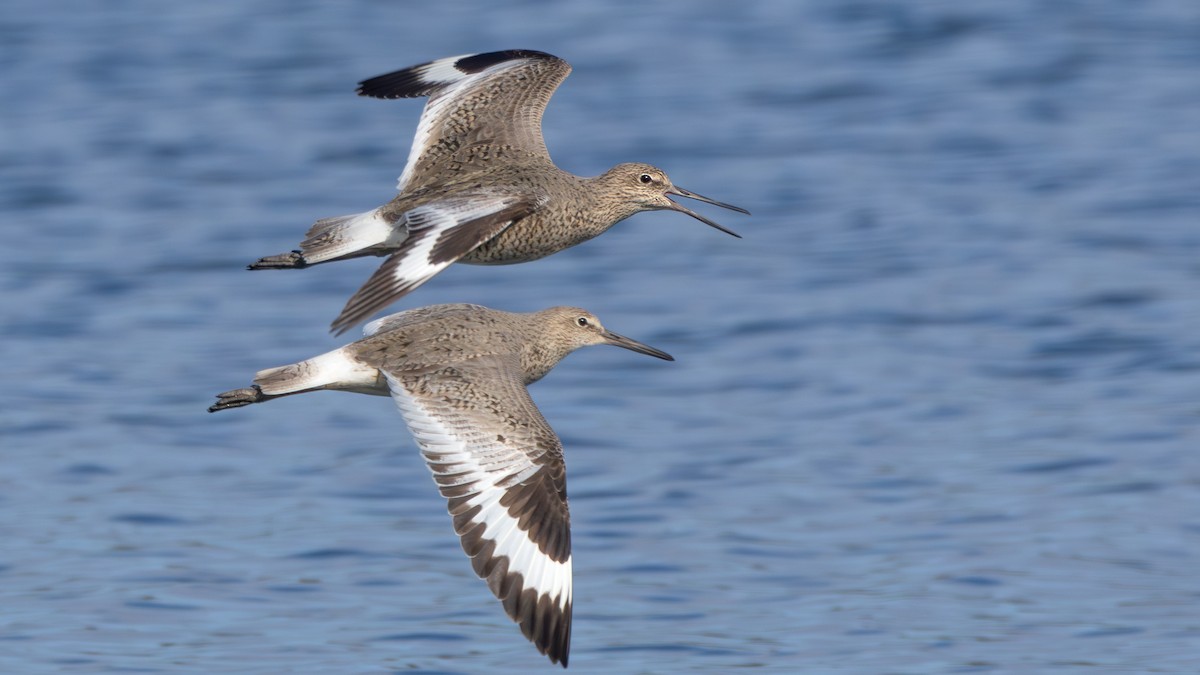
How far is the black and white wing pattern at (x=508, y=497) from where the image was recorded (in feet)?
25.7

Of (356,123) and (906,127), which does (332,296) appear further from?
(906,127)

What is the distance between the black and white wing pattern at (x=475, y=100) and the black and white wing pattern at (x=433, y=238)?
824mm

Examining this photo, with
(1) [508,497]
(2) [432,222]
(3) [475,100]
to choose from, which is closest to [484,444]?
(1) [508,497]

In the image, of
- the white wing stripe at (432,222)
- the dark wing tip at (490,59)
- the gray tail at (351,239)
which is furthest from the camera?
the dark wing tip at (490,59)

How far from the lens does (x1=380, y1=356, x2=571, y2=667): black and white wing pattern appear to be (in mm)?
7820

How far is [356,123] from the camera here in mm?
20500

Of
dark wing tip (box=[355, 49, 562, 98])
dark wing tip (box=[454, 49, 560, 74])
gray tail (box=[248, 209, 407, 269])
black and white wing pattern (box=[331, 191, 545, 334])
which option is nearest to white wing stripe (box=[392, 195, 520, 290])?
black and white wing pattern (box=[331, 191, 545, 334])

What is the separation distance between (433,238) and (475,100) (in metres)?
1.87

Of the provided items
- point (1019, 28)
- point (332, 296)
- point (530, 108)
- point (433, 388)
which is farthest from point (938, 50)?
point (433, 388)

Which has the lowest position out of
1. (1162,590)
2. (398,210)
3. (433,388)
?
(1162,590)

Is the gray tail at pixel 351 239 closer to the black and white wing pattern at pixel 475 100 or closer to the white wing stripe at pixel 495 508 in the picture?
the black and white wing pattern at pixel 475 100

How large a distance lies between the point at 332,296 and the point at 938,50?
834 cm

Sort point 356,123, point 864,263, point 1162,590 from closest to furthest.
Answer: point 1162,590
point 864,263
point 356,123

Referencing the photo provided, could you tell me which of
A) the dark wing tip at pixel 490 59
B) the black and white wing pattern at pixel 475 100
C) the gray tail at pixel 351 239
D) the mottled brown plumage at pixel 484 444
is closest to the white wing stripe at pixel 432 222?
the gray tail at pixel 351 239
